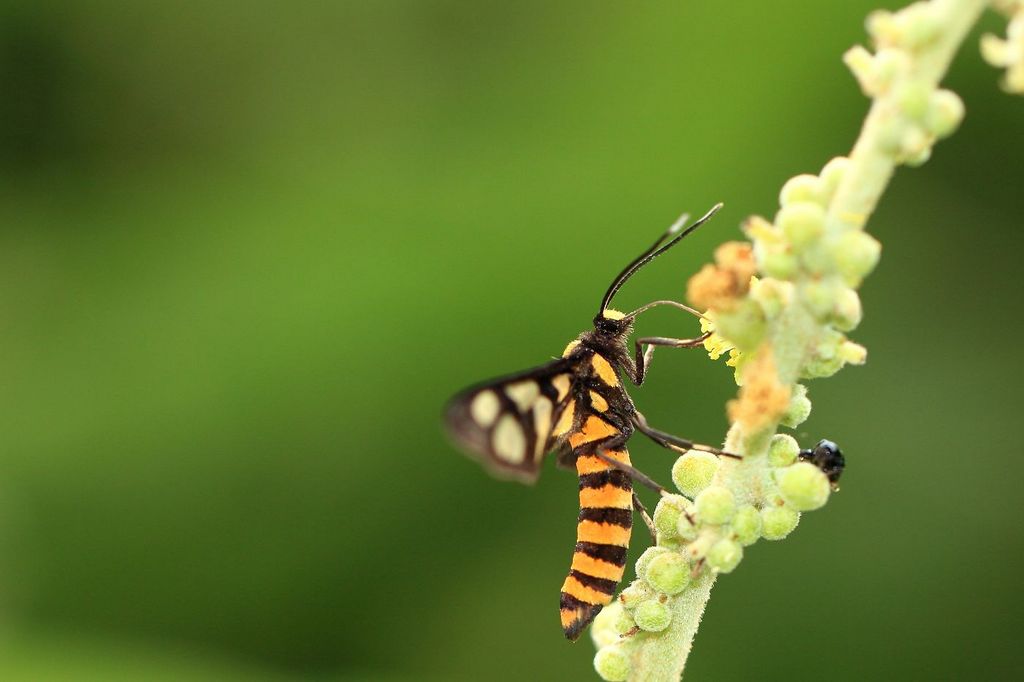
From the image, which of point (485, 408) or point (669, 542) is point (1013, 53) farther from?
point (485, 408)

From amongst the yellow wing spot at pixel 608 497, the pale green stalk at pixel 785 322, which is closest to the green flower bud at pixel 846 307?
the pale green stalk at pixel 785 322

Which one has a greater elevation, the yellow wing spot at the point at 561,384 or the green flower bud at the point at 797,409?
the yellow wing spot at the point at 561,384

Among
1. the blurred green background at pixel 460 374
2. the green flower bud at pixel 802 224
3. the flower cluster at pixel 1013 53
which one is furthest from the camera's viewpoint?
the blurred green background at pixel 460 374

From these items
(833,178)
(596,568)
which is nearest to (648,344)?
(596,568)

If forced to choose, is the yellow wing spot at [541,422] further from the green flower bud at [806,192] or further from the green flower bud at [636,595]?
the green flower bud at [806,192]

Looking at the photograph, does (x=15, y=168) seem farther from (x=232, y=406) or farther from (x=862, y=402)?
(x=862, y=402)

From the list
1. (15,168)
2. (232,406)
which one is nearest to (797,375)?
(232,406)
